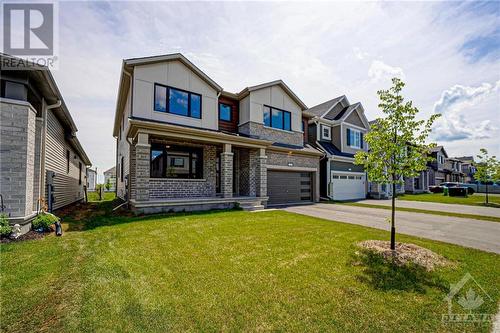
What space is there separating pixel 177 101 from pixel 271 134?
6.50m

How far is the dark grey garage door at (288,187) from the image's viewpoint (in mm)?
15047

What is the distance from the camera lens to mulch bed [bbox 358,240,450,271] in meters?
4.74

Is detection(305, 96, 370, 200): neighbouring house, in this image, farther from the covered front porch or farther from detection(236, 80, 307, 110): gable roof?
the covered front porch

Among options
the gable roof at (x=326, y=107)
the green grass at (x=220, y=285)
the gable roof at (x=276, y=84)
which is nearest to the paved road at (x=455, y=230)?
the green grass at (x=220, y=285)

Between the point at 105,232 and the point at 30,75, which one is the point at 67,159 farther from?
the point at 105,232

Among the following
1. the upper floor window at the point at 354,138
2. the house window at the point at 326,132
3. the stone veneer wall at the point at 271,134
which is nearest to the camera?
the stone veneer wall at the point at 271,134

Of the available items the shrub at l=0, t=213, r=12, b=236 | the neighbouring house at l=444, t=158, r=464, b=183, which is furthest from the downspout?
the neighbouring house at l=444, t=158, r=464, b=183

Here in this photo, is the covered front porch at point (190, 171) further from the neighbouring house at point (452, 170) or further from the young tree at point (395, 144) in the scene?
the neighbouring house at point (452, 170)

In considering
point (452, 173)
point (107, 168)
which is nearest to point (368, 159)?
point (452, 173)

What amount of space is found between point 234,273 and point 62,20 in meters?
10.1

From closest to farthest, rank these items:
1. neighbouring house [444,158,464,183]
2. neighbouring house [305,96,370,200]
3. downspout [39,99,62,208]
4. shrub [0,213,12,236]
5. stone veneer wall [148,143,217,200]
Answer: shrub [0,213,12,236], downspout [39,99,62,208], stone veneer wall [148,143,217,200], neighbouring house [305,96,370,200], neighbouring house [444,158,464,183]

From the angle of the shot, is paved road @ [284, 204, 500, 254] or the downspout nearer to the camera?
paved road @ [284, 204, 500, 254]

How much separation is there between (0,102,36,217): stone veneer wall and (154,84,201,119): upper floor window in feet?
17.9

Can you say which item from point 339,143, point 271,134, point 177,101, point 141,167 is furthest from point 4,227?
point 339,143
